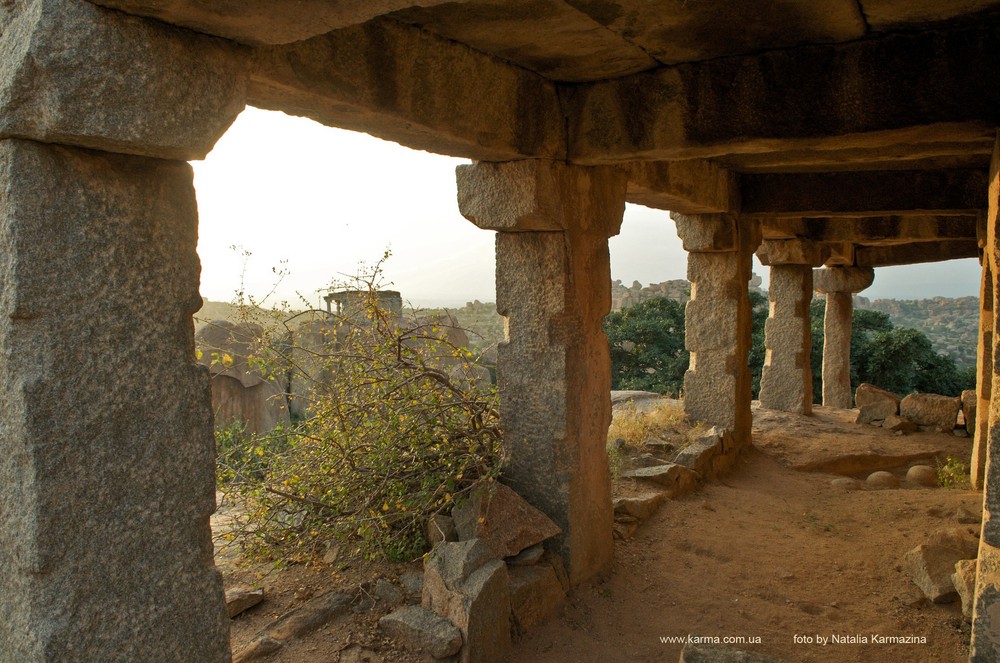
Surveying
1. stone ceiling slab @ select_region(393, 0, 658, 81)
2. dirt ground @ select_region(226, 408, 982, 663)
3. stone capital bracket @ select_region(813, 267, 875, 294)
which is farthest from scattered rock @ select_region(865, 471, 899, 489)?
stone capital bracket @ select_region(813, 267, 875, 294)

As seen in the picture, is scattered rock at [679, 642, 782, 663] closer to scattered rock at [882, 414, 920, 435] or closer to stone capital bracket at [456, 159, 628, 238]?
stone capital bracket at [456, 159, 628, 238]

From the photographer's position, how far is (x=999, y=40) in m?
3.38

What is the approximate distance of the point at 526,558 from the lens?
14.1 ft

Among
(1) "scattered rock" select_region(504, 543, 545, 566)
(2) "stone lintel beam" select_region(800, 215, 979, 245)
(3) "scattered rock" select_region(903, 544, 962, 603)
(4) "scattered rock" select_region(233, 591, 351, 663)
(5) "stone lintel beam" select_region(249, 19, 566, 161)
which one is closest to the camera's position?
(5) "stone lintel beam" select_region(249, 19, 566, 161)

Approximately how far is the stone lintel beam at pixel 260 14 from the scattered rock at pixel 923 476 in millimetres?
7546

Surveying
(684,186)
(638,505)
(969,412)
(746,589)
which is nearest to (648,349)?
(969,412)

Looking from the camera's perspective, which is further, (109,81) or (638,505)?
(638,505)

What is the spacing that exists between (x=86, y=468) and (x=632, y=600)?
3.64 m

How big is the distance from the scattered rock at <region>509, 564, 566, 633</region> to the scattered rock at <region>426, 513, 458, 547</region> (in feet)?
1.35

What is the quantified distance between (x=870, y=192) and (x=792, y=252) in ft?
10.1

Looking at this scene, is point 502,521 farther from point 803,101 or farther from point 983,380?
point 983,380

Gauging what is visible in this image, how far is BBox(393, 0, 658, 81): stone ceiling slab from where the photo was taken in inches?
126

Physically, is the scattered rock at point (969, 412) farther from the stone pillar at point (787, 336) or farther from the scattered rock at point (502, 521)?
the scattered rock at point (502, 521)

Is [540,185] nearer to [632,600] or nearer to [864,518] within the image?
[632,600]
